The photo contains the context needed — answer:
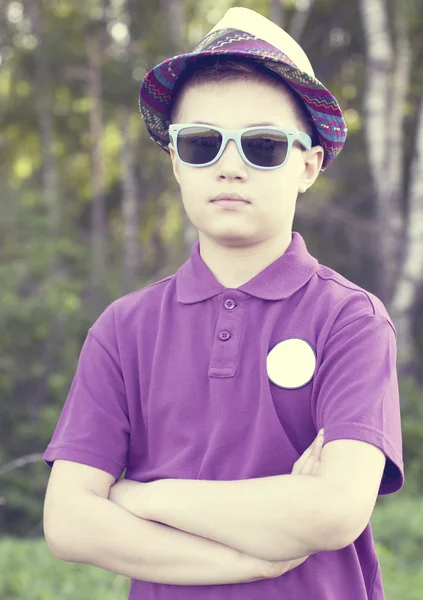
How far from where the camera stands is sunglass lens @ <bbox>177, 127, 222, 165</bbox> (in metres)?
1.83

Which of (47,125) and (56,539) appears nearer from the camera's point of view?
(56,539)

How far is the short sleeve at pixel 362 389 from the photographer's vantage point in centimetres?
172

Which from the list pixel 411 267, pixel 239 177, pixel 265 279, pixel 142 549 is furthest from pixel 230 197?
pixel 411 267

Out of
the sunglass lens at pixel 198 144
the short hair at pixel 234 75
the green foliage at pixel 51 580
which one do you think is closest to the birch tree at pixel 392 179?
the green foliage at pixel 51 580

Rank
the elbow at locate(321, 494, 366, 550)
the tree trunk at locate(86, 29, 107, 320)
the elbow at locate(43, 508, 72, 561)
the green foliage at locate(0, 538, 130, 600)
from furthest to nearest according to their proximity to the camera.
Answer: the tree trunk at locate(86, 29, 107, 320) < the green foliage at locate(0, 538, 130, 600) < the elbow at locate(43, 508, 72, 561) < the elbow at locate(321, 494, 366, 550)

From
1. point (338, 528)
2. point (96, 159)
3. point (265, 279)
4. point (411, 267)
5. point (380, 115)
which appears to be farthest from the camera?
point (96, 159)

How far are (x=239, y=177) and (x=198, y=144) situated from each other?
121mm

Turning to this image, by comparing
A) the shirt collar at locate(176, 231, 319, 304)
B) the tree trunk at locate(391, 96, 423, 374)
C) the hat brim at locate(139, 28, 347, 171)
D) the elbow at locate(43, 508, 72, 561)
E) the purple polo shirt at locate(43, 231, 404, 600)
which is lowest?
the tree trunk at locate(391, 96, 423, 374)

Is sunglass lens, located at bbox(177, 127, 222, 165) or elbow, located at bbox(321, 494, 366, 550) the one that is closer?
elbow, located at bbox(321, 494, 366, 550)

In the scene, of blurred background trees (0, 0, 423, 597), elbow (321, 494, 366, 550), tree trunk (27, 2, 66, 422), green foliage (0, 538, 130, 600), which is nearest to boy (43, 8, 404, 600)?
elbow (321, 494, 366, 550)

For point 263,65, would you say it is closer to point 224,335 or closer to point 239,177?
point 239,177

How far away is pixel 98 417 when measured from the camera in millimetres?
1923

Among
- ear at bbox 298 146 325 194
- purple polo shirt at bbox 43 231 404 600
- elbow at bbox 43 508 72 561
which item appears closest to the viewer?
purple polo shirt at bbox 43 231 404 600

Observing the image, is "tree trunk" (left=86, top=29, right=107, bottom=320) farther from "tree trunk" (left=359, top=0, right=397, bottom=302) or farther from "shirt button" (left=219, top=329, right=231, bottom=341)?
"shirt button" (left=219, top=329, right=231, bottom=341)
